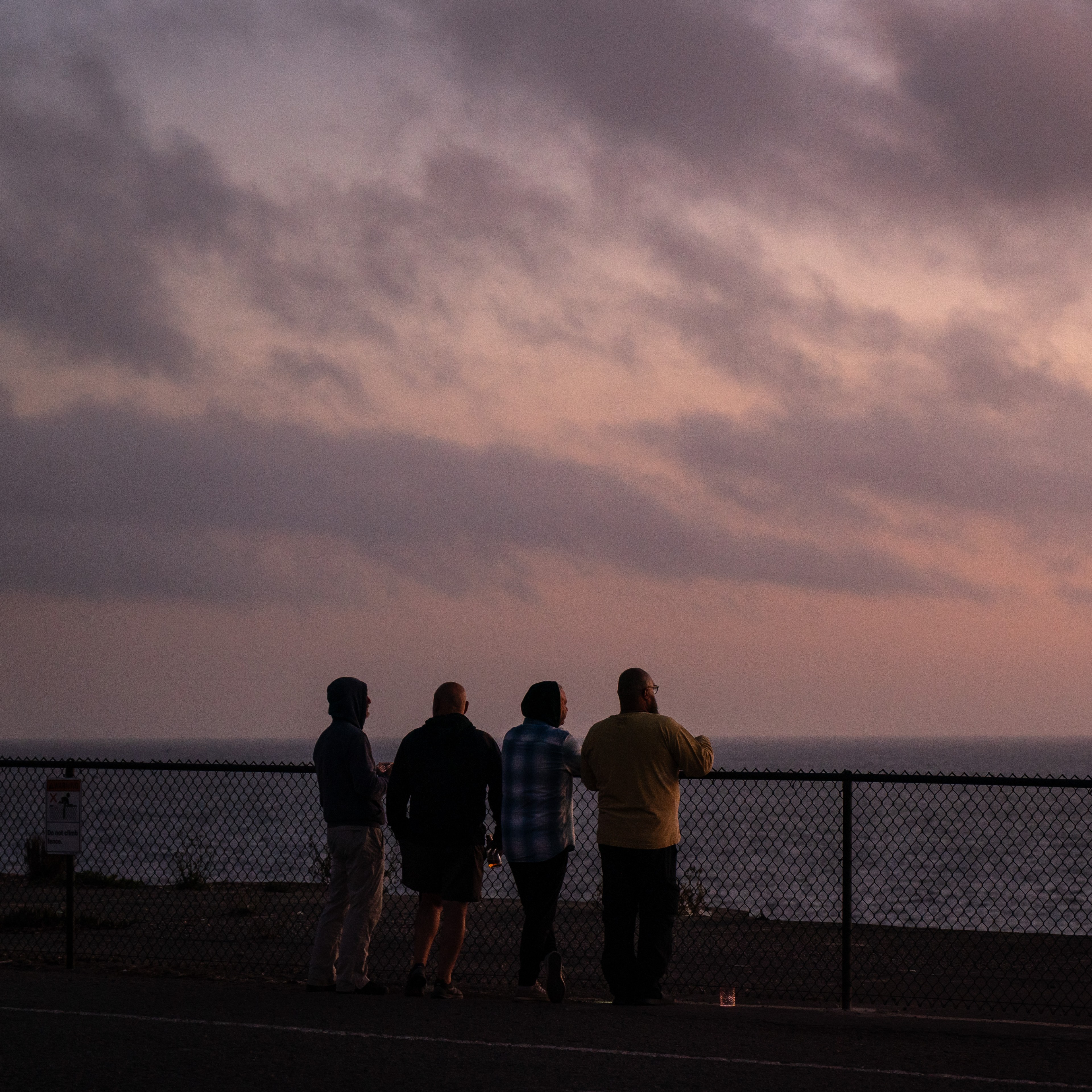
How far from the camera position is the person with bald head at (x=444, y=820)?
27.6 feet

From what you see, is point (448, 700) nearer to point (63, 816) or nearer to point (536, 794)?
point (536, 794)

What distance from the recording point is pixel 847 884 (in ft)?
28.3

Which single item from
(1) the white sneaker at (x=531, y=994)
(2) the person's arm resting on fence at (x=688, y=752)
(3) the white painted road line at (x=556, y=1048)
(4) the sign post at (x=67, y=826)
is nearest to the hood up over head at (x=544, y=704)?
(2) the person's arm resting on fence at (x=688, y=752)

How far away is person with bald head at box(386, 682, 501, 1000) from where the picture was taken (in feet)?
27.6

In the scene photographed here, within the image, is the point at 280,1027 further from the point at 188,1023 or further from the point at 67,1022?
the point at 67,1022

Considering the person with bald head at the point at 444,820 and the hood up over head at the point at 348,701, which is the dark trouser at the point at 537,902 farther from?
the hood up over head at the point at 348,701

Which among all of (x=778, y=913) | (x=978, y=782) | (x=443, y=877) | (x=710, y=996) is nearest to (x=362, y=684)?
(x=443, y=877)

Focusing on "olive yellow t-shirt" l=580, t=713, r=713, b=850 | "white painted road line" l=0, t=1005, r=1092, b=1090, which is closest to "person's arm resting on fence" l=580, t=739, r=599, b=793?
"olive yellow t-shirt" l=580, t=713, r=713, b=850

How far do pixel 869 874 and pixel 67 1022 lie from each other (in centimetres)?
3846

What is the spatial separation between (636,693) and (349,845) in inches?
85.8

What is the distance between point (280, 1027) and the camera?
7.18 meters

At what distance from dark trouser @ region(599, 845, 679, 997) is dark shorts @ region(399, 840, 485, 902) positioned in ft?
2.74

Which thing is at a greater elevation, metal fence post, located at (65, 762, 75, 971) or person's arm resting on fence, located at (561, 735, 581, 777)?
person's arm resting on fence, located at (561, 735, 581, 777)

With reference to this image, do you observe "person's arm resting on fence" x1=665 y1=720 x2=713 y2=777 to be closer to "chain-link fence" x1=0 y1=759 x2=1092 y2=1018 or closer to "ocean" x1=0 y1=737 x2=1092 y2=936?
"chain-link fence" x1=0 y1=759 x2=1092 y2=1018
